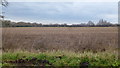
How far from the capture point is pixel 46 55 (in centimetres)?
945

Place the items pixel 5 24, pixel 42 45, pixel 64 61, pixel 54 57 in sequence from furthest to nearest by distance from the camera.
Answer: pixel 42 45 → pixel 5 24 → pixel 54 57 → pixel 64 61

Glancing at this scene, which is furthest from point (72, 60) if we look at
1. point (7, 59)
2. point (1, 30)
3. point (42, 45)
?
point (1, 30)

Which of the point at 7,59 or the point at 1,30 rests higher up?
the point at 1,30

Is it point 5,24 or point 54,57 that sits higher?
point 5,24

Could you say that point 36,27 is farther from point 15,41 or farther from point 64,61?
point 64,61

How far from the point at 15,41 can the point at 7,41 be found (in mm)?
516

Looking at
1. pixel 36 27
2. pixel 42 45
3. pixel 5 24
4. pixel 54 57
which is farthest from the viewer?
pixel 36 27

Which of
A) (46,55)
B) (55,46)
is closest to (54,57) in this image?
(46,55)

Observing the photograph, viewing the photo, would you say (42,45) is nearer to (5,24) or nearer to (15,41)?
(15,41)

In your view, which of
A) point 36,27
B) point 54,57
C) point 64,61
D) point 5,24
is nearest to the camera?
point 64,61

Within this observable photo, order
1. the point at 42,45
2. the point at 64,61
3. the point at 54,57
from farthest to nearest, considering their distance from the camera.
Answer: the point at 42,45 < the point at 54,57 < the point at 64,61

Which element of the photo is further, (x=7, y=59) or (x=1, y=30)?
(x=1, y=30)

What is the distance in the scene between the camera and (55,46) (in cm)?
1334

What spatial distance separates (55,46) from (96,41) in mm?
2683
